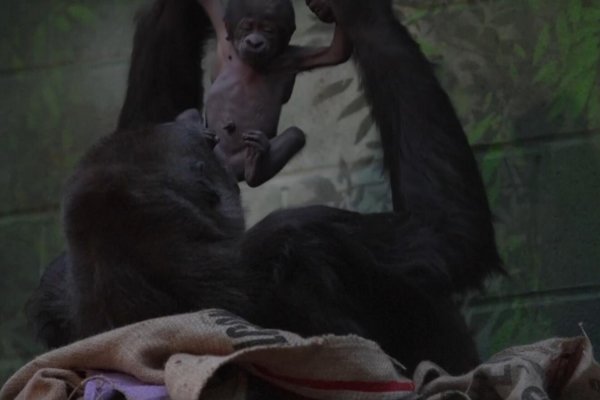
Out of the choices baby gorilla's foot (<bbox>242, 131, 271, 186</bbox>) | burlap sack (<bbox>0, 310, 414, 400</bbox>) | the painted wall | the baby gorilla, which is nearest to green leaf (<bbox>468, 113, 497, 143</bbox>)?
the painted wall

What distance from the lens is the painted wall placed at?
133 inches

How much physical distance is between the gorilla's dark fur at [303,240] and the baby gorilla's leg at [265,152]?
21cm

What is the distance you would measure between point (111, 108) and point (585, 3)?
124cm

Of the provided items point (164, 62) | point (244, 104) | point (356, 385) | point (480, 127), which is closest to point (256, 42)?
point (244, 104)

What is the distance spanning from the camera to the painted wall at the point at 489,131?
338 centimetres

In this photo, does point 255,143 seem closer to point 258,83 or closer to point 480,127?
point 258,83

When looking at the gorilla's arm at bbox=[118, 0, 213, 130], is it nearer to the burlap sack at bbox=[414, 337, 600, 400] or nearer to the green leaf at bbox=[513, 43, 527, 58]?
the green leaf at bbox=[513, 43, 527, 58]

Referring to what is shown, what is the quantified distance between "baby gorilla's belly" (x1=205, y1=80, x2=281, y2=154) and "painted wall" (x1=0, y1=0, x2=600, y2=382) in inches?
28.4

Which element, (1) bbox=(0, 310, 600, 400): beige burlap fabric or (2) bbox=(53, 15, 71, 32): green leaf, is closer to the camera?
(1) bbox=(0, 310, 600, 400): beige burlap fabric

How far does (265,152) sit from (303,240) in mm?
526

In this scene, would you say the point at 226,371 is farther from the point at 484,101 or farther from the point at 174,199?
the point at 484,101

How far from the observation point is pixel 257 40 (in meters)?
2.77

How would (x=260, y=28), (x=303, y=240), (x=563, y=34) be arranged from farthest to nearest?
Answer: 1. (x=563, y=34)
2. (x=260, y=28)
3. (x=303, y=240)

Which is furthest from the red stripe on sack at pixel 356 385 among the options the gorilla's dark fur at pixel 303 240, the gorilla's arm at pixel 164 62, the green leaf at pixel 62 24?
the green leaf at pixel 62 24
